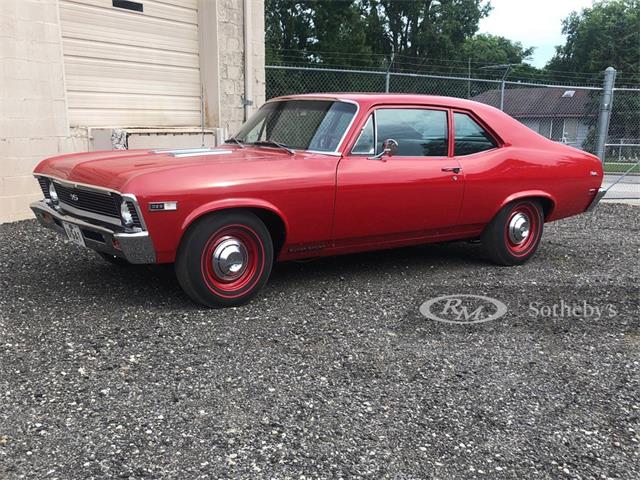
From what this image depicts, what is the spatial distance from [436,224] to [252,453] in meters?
3.17

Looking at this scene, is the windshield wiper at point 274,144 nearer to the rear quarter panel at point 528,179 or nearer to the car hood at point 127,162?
the car hood at point 127,162

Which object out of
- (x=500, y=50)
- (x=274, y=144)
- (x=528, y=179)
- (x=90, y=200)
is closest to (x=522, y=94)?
(x=500, y=50)

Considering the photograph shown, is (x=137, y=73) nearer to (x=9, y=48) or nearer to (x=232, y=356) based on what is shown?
(x=9, y=48)

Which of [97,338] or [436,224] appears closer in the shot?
[97,338]

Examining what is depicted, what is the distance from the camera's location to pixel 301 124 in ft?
16.8

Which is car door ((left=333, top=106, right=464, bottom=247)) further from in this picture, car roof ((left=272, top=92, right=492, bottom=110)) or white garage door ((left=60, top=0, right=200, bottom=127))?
white garage door ((left=60, top=0, right=200, bottom=127))

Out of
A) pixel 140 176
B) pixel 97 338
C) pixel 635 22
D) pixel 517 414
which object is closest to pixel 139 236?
pixel 140 176

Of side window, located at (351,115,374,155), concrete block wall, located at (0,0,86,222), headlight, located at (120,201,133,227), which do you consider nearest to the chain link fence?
concrete block wall, located at (0,0,86,222)

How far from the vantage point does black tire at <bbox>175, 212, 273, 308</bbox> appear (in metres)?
4.12

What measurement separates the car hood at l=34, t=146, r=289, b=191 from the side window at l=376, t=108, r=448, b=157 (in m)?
0.88

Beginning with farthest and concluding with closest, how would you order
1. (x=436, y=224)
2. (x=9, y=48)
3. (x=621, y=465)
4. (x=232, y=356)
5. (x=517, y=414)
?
(x=9, y=48)
(x=436, y=224)
(x=232, y=356)
(x=517, y=414)
(x=621, y=465)

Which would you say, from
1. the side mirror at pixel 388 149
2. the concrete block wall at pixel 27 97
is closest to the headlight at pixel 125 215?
the side mirror at pixel 388 149

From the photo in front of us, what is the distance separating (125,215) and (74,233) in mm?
691

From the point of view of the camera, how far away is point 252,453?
2604 mm
